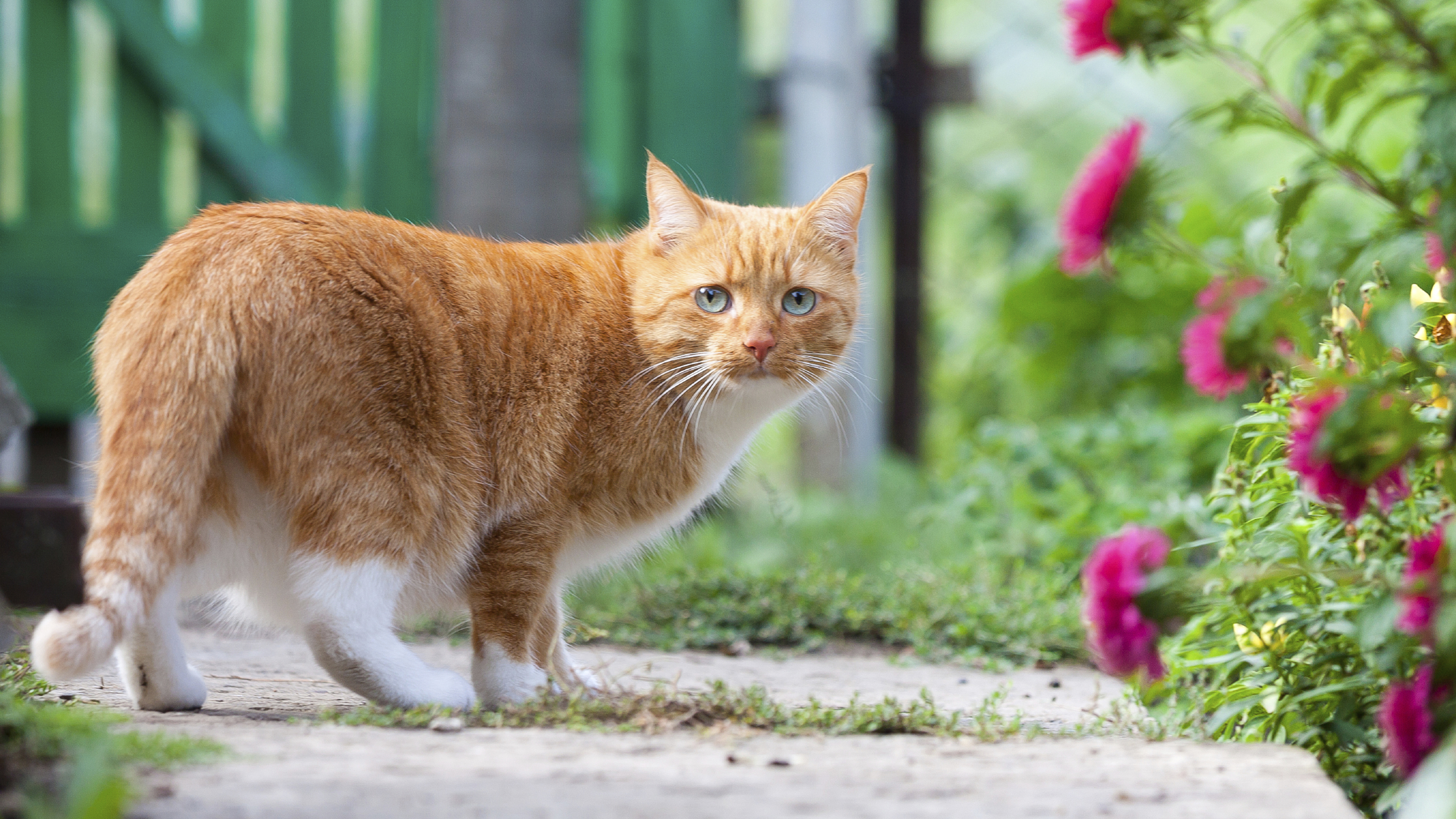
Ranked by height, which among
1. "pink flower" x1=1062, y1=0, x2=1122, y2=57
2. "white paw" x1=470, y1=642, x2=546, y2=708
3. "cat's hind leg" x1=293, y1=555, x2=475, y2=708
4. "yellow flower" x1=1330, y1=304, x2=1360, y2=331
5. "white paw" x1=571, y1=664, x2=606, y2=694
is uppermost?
"pink flower" x1=1062, y1=0, x2=1122, y2=57

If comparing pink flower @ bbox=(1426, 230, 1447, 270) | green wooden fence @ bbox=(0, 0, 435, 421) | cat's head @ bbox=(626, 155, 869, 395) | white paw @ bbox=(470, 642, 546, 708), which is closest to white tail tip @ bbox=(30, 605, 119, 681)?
white paw @ bbox=(470, 642, 546, 708)

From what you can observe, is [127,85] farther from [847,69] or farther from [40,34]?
[847,69]

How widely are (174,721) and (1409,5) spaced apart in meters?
1.98

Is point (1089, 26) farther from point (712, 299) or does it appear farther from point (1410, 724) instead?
point (712, 299)

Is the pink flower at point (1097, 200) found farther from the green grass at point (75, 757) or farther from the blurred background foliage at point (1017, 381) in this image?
the green grass at point (75, 757)

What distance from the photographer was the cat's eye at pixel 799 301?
2.70 meters

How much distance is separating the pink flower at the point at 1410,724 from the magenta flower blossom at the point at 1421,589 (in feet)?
0.25

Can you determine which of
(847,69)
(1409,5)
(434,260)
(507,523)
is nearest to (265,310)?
(434,260)

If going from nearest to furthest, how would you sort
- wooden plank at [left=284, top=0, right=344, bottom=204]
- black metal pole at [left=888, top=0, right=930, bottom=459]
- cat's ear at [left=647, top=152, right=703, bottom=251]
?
cat's ear at [left=647, top=152, right=703, bottom=251], wooden plank at [left=284, top=0, right=344, bottom=204], black metal pole at [left=888, top=0, right=930, bottom=459]

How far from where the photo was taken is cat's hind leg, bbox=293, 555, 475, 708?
6.54ft

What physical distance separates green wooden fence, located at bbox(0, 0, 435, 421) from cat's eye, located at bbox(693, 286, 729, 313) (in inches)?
99.6

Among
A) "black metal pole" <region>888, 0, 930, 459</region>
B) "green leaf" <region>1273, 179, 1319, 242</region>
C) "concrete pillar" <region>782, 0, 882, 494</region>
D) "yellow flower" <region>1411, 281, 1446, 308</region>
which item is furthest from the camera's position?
"black metal pole" <region>888, 0, 930, 459</region>

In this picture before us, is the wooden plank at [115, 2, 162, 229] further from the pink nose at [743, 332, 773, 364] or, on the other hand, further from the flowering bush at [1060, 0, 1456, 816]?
the flowering bush at [1060, 0, 1456, 816]

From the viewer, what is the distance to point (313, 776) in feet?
4.99
